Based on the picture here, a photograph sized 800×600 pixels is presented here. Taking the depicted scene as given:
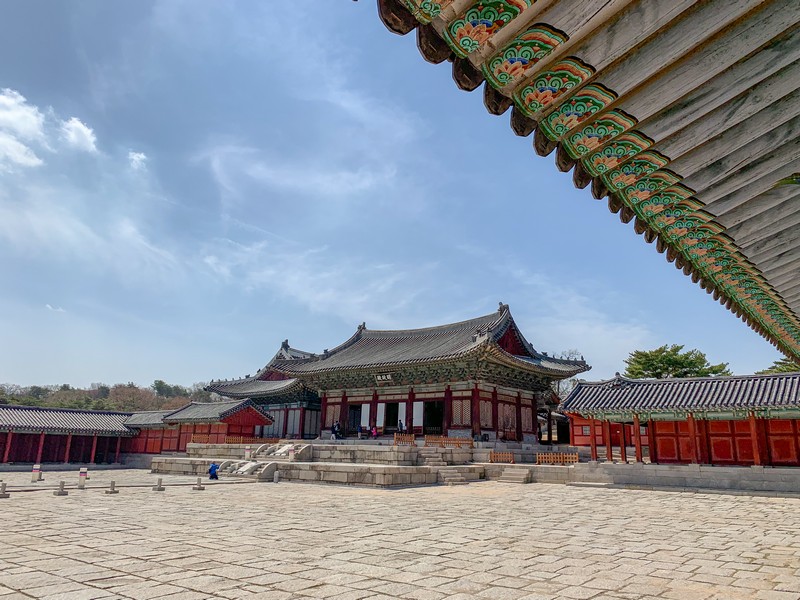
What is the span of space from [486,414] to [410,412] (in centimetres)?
420

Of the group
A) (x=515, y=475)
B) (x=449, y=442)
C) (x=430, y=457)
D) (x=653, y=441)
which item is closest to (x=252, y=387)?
(x=449, y=442)

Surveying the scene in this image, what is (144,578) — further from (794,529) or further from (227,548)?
(794,529)

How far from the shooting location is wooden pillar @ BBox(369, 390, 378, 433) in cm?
2939

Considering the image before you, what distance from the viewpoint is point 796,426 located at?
17.3 meters

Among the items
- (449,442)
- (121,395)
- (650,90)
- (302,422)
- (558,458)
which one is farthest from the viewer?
(121,395)

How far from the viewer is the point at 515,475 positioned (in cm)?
1953

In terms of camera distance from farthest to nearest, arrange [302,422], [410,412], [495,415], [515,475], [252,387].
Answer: [252,387], [302,422], [410,412], [495,415], [515,475]

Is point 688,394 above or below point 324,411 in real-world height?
above

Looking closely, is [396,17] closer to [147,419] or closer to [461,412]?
[461,412]

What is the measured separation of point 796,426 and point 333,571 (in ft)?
58.6

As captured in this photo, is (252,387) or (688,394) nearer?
(688,394)

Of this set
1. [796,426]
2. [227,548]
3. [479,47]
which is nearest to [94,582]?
[227,548]

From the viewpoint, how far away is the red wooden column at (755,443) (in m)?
17.2

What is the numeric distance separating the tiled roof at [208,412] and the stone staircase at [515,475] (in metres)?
17.7
